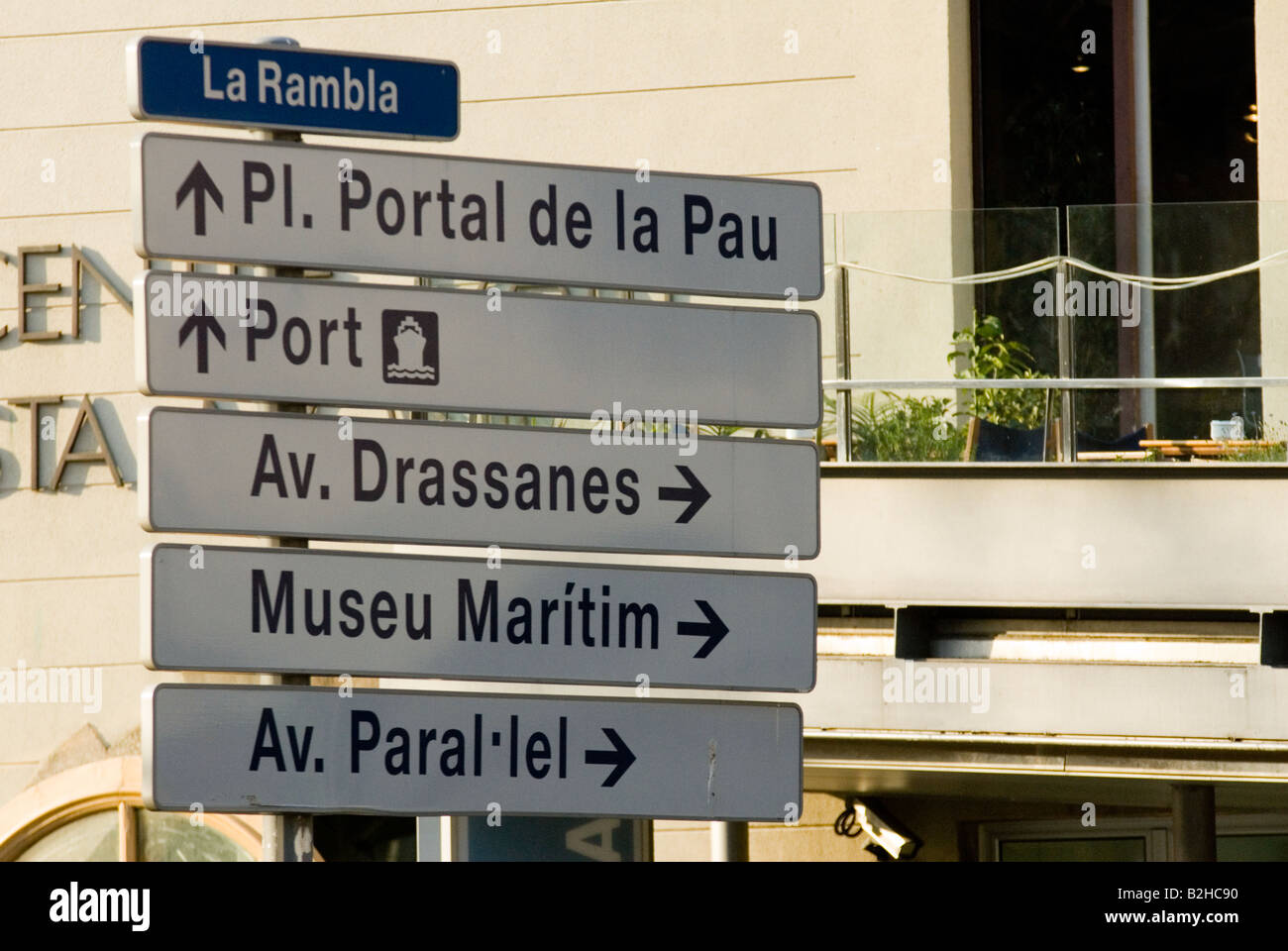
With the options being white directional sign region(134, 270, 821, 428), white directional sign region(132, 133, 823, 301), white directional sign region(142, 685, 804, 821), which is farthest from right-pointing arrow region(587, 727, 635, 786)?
white directional sign region(132, 133, 823, 301)

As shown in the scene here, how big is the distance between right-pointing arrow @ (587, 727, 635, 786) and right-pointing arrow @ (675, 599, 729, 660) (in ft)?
0.91

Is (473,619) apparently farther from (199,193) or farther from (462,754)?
(199,193)

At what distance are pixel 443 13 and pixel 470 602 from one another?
7.80 m

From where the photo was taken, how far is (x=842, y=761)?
294 inches

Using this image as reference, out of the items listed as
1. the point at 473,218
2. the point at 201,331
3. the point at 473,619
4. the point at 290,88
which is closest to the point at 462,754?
the point at 473,619

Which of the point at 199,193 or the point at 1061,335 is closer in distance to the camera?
the point at 199,193

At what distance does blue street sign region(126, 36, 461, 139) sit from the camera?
3668 millimetres

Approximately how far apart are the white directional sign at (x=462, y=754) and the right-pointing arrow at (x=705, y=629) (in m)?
0.14

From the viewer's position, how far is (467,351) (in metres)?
3.83

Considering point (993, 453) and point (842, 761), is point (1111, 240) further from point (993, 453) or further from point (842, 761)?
point (842, 761)

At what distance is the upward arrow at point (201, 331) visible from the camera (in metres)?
3.65

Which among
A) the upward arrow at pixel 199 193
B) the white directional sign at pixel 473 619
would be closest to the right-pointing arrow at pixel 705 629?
the white directional sign at pixel 473 619

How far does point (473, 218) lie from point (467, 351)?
0.32 meters

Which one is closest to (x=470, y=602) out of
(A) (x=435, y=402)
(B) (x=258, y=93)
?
(A) (x=435, y=402)
